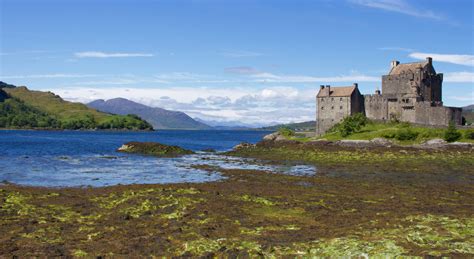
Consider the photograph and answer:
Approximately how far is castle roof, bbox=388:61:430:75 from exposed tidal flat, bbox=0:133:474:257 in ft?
223

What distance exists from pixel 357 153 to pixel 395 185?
3117 centimetres

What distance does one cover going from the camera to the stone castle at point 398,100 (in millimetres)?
95938

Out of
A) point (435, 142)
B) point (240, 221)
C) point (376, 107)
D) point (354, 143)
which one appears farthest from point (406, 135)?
point (240, 221)

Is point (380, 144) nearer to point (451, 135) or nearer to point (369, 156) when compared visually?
point (451, 135)

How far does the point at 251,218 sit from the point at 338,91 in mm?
92595

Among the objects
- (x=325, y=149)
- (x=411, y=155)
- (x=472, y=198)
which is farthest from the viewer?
(x=325, y=149)

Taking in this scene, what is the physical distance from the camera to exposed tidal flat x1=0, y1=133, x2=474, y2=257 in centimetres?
1655

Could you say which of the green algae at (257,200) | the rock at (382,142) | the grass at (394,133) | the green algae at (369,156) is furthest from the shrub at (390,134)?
the green algae at (257,200)

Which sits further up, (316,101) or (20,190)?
(316,101)

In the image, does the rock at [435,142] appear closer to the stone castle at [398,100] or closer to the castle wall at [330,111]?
the stone castle at [398,100]

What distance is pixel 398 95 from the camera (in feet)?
337

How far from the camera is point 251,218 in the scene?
2225 centimetres

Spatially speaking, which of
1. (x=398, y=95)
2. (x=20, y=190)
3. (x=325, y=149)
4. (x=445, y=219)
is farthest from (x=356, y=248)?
(x=398, y=95)

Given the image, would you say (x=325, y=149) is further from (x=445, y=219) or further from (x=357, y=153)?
(x=445, y=219)
